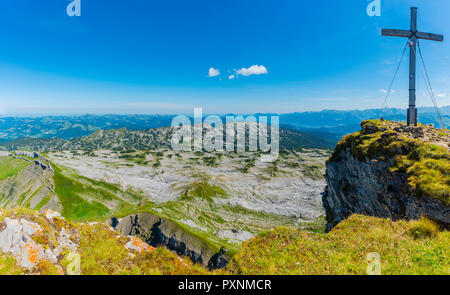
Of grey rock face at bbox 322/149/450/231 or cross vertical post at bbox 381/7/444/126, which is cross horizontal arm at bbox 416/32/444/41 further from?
grey rock face at bbox 322/149/450/231

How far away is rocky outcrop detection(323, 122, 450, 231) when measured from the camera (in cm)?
1986

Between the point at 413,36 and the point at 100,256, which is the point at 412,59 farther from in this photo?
the point at 100,256

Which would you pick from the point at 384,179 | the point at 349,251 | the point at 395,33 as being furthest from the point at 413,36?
the point at 349,251

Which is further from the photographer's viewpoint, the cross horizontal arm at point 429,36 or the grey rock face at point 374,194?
the cross horizontal arm at point 429,36

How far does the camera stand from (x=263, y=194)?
176 m

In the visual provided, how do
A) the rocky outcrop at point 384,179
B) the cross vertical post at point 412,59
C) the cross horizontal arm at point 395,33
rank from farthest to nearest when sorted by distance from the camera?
the cross horizontal arm at point 395,33, the cross vertical post at point 412,59, the rocky outcrop at point 384,179

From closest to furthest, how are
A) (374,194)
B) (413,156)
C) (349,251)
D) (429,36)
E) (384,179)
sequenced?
(349,251) < (413,156) < (429,36) < (384,179) < (374,194)

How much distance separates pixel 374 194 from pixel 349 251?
34.9 metres

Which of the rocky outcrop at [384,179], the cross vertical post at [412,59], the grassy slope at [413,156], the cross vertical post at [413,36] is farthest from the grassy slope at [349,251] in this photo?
the cross vertical post at [413,36]

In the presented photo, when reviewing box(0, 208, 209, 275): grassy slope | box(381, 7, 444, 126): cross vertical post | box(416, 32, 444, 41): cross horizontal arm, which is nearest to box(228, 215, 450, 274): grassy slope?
box(0, 208, 209, 275): grassy slope

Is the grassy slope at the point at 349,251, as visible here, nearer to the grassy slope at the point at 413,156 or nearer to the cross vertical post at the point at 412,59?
the grassy slope at the point at 413,156

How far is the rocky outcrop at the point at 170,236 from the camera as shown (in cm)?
8312

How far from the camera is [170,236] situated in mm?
89500

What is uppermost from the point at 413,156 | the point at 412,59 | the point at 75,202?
the point at 412,59
